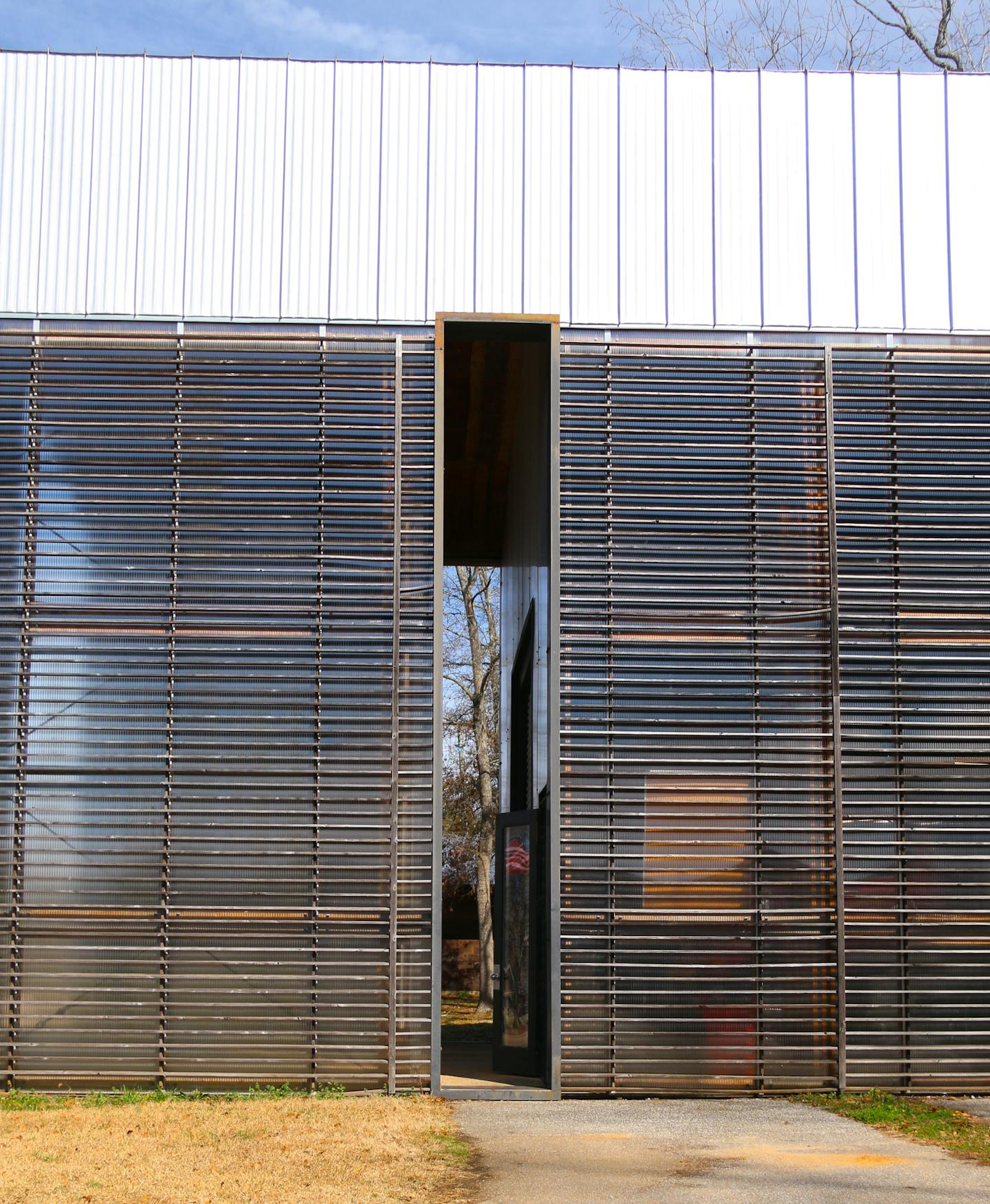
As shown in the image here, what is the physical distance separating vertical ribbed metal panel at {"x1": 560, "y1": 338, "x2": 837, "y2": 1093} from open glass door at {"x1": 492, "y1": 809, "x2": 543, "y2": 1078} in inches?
47.1

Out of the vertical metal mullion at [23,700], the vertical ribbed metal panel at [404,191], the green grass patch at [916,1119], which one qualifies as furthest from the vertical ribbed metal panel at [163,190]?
the green grass patch at [916,1119]

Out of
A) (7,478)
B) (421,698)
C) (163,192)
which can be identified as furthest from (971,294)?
(7,478)

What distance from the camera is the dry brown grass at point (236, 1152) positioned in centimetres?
658

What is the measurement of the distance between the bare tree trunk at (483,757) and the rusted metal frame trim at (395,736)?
554 inches

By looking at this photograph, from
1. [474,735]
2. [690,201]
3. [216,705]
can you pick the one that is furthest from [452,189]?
[474,735]

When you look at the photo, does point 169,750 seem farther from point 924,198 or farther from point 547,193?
point 924,198

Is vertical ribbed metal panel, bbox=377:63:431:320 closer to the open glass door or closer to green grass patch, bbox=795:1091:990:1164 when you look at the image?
the open glass door

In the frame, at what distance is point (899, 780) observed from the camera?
404 inches

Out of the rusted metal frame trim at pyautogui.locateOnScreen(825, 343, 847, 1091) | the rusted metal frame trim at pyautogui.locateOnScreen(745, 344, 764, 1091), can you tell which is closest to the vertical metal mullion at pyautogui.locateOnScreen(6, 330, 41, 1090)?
the rusted metal frame trim at pyautogui.locateOnScreen(745, 344, 764, 1091)

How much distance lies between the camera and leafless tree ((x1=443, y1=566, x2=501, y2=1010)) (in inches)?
989

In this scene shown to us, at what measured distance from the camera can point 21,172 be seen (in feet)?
35.5

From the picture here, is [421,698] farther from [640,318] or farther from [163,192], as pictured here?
[163,192]

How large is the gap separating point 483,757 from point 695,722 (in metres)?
15.4

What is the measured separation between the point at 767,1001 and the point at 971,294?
573 centimetres
